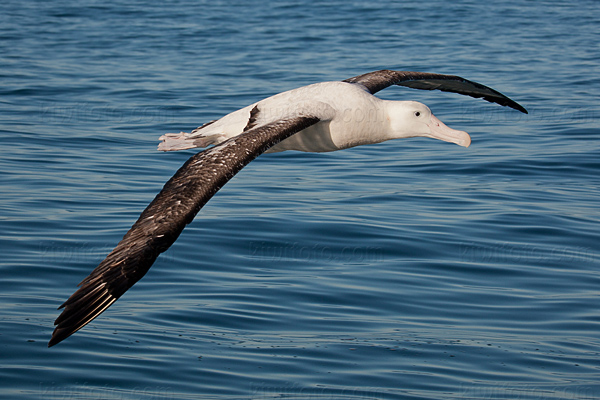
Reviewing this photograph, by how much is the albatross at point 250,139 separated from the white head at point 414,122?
0.03ft

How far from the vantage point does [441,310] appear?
8094 mm

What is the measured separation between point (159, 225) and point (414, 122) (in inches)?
132

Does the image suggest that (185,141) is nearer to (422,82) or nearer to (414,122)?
(414,122)

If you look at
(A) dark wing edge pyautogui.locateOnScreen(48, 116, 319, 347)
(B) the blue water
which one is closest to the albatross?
(A) dark wing edge pyautogui.locateOnScreen(48, 116, 319, 347)

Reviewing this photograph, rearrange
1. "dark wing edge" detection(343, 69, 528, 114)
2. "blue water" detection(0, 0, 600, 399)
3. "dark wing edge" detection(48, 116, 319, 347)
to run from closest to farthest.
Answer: "dark wing edge" detection(48, 116, 319, 347) < "blue water" detection(0, 0, 600, 399) < "dark wing edge" detection(343, 69, 528, 114)

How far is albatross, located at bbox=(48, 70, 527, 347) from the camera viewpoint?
6008 millimetres

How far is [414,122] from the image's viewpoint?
871 centimetres

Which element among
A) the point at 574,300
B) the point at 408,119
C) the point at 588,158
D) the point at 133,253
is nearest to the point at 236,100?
the point at 588,158

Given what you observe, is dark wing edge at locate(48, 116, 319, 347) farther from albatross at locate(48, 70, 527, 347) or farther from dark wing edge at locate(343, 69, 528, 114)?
dark wing edge at locate(343, 69, 528, 114)

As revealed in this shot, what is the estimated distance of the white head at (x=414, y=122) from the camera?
28.4ft

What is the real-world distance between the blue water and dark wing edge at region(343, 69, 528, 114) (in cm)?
138

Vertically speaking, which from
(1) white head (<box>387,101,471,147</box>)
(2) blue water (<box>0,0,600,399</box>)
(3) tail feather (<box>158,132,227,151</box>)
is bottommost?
(2) blue water (<box>0,0,600,399</box>)

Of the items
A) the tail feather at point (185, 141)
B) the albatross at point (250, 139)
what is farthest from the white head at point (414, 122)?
the tail feather at point (185, 141)

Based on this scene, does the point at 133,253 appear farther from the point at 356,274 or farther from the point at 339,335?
the point at 356,274
